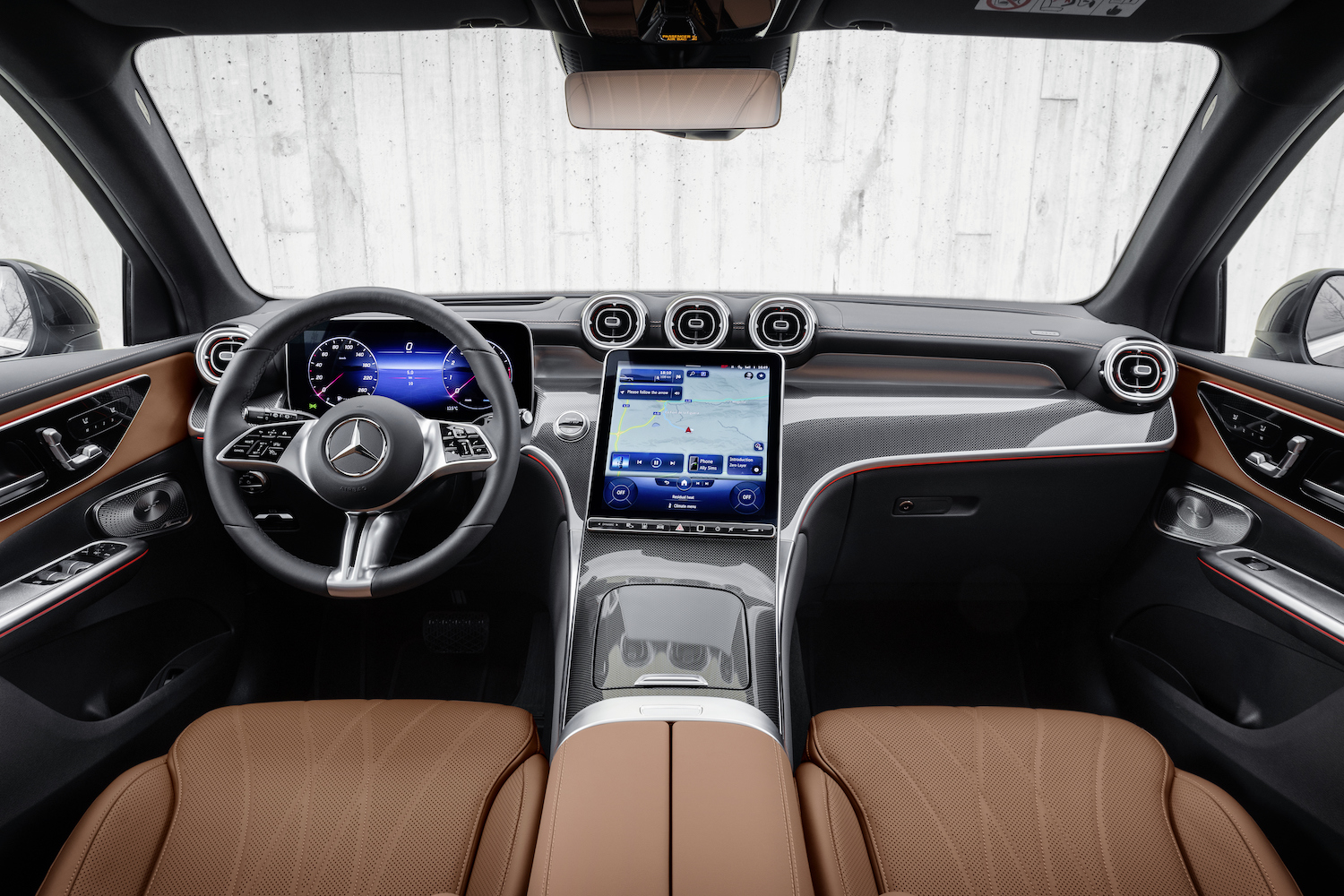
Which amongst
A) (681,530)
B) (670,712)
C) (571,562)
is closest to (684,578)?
(681,530)

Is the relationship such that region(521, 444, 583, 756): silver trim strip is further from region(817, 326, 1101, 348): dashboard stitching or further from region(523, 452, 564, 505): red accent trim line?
region(817, 326, 1101, 348): dashboard stitching

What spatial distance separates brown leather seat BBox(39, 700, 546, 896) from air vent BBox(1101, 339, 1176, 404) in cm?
166

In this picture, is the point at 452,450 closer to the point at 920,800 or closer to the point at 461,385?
the point at 461,385

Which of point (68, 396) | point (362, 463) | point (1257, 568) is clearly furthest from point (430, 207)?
point (1257, 568)

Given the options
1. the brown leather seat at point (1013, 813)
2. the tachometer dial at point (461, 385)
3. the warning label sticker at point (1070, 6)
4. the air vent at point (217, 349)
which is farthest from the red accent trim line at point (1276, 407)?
the air vent at point (217, 349)

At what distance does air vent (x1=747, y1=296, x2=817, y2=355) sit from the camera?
1.89 m

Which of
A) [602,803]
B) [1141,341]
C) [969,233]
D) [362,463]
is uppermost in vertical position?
[969,233]

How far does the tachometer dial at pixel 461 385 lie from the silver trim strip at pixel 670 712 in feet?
2.70

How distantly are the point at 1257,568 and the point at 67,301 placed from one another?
9.76ft

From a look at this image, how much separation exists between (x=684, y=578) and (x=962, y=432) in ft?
2.81

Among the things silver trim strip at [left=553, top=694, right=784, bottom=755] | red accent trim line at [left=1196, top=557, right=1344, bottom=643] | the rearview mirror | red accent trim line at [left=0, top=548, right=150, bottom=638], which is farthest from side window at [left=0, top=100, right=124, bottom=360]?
red accent trim line at [left=1196, top=557, right=1344, bottom=643]

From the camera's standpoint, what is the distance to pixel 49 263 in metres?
1.90

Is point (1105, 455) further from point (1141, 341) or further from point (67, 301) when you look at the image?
point (67, 301)

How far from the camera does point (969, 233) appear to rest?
2717 mm
